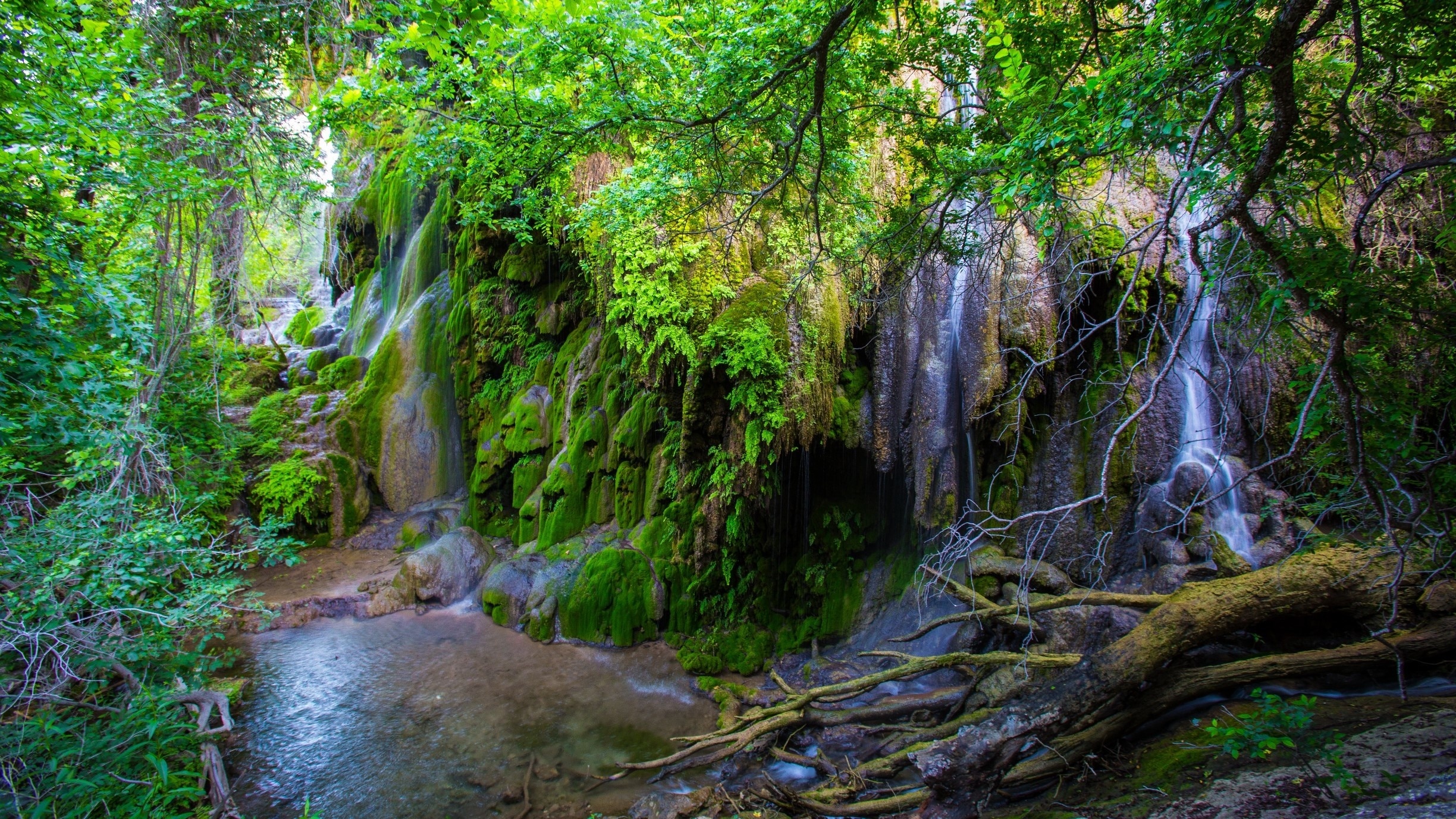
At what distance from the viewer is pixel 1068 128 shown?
8.49ft

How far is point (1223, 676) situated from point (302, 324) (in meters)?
22.0

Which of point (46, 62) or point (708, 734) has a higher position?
point (46, 62)

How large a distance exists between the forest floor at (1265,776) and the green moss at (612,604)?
5177 mm

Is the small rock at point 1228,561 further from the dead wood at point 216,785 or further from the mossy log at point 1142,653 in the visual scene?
the dead wood at point 216,785

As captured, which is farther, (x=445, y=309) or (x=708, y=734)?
(x=445, y=309)

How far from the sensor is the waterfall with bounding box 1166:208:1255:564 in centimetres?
565

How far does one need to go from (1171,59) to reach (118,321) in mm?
6132

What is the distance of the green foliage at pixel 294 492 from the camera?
406 inches

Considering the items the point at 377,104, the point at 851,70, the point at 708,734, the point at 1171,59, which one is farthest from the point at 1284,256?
the point at 377,104

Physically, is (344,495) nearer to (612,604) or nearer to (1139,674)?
(612,604)

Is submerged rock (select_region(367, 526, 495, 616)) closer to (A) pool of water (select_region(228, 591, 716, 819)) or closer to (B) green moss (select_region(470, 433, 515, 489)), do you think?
(A) pool of water (select_region(228, 591, 716, 819))

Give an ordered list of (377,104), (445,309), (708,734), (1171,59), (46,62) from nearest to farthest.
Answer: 1. (1171,59)
2. (46,62)
3. (377,104)
4. (708,734)
5. (445,309)

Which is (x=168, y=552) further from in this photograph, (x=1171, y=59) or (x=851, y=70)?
(x=1171, y=59)

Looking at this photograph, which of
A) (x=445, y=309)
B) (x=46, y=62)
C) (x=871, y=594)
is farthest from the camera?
(x=445, y=309)
